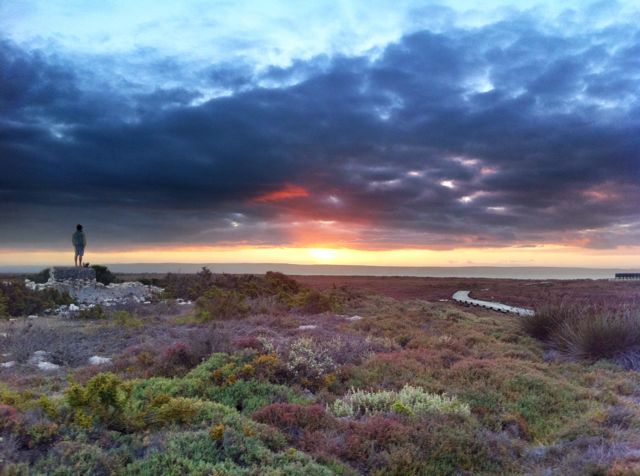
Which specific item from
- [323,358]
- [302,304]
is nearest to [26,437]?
[323,358]

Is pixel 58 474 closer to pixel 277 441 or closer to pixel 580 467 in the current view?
pixel 277 441

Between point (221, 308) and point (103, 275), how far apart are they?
20720 millimetres

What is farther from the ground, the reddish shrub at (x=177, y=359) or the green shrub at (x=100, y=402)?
the green shrub at (x=100, y=402)

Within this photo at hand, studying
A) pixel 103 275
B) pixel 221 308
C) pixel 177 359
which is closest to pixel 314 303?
pixel 221 308

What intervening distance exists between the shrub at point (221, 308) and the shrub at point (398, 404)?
38.0 ft

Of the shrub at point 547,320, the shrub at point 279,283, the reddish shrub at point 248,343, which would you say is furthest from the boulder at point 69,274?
the shrub at point 547,320

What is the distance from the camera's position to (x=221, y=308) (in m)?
19.6

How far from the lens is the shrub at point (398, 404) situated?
7.52 metres

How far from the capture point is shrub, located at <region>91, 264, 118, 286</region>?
35.6 m

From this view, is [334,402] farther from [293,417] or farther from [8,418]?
[8,418]

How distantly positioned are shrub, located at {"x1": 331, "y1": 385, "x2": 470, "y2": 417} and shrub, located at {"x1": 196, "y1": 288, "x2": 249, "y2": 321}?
11.6 m

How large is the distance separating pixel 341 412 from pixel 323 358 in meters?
2.92

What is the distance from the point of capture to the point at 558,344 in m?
14.2

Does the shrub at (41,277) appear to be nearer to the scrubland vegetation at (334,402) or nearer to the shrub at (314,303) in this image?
the scrubland vegetation at (334,402)
